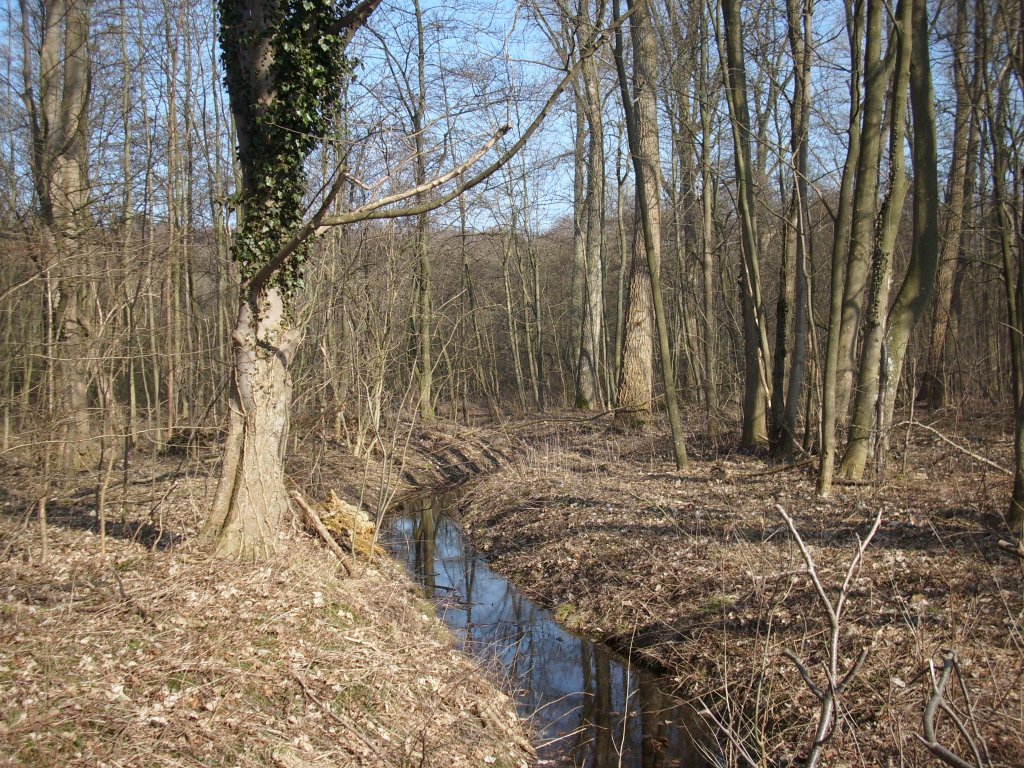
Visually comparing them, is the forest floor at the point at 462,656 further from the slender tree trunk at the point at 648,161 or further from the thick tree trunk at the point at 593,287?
the thick tree trunk at the point at 593,287

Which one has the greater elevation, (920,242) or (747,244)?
(747,244)

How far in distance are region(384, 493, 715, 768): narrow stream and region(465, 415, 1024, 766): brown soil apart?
0.27m

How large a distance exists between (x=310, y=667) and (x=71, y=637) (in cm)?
154

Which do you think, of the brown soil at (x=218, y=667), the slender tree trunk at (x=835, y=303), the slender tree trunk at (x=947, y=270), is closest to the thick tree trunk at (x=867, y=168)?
the slender tree trunk at (x=835, y=303)

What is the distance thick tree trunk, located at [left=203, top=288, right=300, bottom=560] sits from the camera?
259 inches

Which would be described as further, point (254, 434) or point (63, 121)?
point (63, 121)

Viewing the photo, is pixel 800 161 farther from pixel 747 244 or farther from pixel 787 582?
pixel 787 582

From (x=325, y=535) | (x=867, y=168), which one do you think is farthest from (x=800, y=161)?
(x=325, y=535)

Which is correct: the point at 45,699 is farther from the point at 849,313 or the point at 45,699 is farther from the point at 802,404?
the point at 802,404

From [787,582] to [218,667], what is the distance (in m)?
4.68

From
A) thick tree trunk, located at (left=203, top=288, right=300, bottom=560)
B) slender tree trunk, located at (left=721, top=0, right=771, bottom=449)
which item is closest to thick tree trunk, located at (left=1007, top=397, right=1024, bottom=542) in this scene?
slender tree trunk, located at (left=721, top=0, right=771, bottom=449)

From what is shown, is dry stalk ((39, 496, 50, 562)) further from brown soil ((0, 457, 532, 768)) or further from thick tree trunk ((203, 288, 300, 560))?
thick tree trunk ((203, 288, 300, 560))

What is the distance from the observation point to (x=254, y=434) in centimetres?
666

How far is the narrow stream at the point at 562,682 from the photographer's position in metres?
5.67
